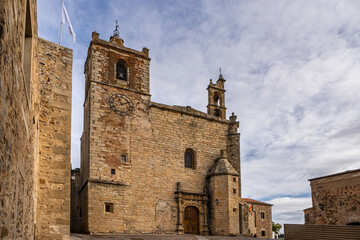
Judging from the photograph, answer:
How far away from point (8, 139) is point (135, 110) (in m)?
17.2

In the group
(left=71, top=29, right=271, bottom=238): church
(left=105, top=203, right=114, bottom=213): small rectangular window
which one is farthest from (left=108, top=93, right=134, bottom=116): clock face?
(left=105, top=203, right=114, bottom=213): small rectangular window

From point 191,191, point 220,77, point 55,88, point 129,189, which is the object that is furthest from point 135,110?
point 55,88

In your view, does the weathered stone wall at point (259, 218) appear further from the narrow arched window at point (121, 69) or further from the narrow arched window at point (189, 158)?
the narrow arched window at point (121, 69)

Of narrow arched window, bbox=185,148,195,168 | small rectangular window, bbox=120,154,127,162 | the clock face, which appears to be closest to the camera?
small rectangular window, bbox=120,154,127,162

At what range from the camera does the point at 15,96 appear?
331cm

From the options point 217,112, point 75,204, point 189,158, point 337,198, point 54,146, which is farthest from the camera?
point 217,112

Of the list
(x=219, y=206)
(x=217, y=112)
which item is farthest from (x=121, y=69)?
(x=219, y=206)

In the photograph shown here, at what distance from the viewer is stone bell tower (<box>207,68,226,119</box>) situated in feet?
80.0

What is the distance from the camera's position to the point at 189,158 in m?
22.0

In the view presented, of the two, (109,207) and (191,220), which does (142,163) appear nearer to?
(109,207)

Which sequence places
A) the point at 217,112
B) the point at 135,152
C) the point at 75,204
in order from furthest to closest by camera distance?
the point at 217,112 → the point at 75,204 → the point at 135,152

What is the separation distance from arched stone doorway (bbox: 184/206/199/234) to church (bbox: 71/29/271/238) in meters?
0.06

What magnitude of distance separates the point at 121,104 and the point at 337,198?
12825 mm

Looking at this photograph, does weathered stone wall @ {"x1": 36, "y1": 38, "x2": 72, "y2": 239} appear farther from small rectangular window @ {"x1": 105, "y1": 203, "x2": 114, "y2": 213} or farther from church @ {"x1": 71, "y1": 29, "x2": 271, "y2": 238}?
small rectangular window @ {"x1": 105, "y1": 203, "x2": 114, "y2": 213}
